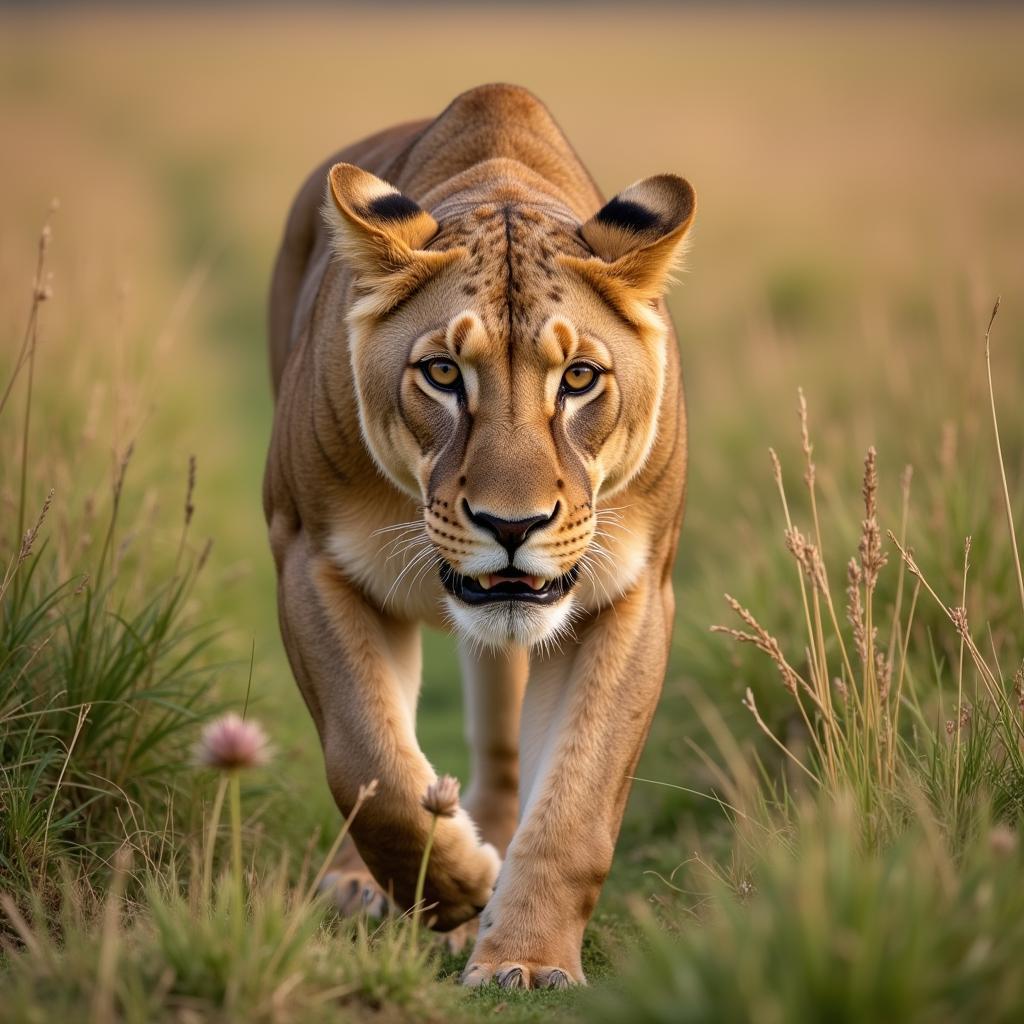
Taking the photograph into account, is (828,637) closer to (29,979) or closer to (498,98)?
(498,98)

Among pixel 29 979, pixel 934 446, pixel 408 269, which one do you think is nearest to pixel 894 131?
pixel 934 446

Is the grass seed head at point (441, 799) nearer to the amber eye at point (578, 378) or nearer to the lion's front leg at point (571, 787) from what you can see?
the lion's front leg at point (571, 787)

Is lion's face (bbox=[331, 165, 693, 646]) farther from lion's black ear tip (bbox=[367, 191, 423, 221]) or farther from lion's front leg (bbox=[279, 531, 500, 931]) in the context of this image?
lion's front leg (bbox=[279, 531, 500, 931])

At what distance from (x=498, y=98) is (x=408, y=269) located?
1276 millimetres

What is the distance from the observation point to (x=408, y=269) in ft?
13.4

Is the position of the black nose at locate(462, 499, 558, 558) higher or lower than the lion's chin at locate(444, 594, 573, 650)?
higher

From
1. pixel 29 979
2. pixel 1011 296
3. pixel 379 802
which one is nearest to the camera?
pixel 29 979

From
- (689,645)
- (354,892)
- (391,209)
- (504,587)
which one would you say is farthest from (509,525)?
(689,645)

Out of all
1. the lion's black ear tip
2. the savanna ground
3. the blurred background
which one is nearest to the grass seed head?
the savanna ground

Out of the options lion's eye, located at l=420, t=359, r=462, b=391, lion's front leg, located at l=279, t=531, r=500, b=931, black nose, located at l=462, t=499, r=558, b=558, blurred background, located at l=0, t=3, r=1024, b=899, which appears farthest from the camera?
blurred background, located at l=0, t=3, r=1024, b=899

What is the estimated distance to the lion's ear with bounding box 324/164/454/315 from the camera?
4.07 meters

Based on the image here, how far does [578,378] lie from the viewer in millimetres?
3914

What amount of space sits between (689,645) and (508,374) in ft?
8.79

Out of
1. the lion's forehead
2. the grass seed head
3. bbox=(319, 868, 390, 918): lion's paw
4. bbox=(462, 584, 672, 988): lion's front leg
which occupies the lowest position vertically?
bbox=(319, 868, 390, 918): lion's paw
